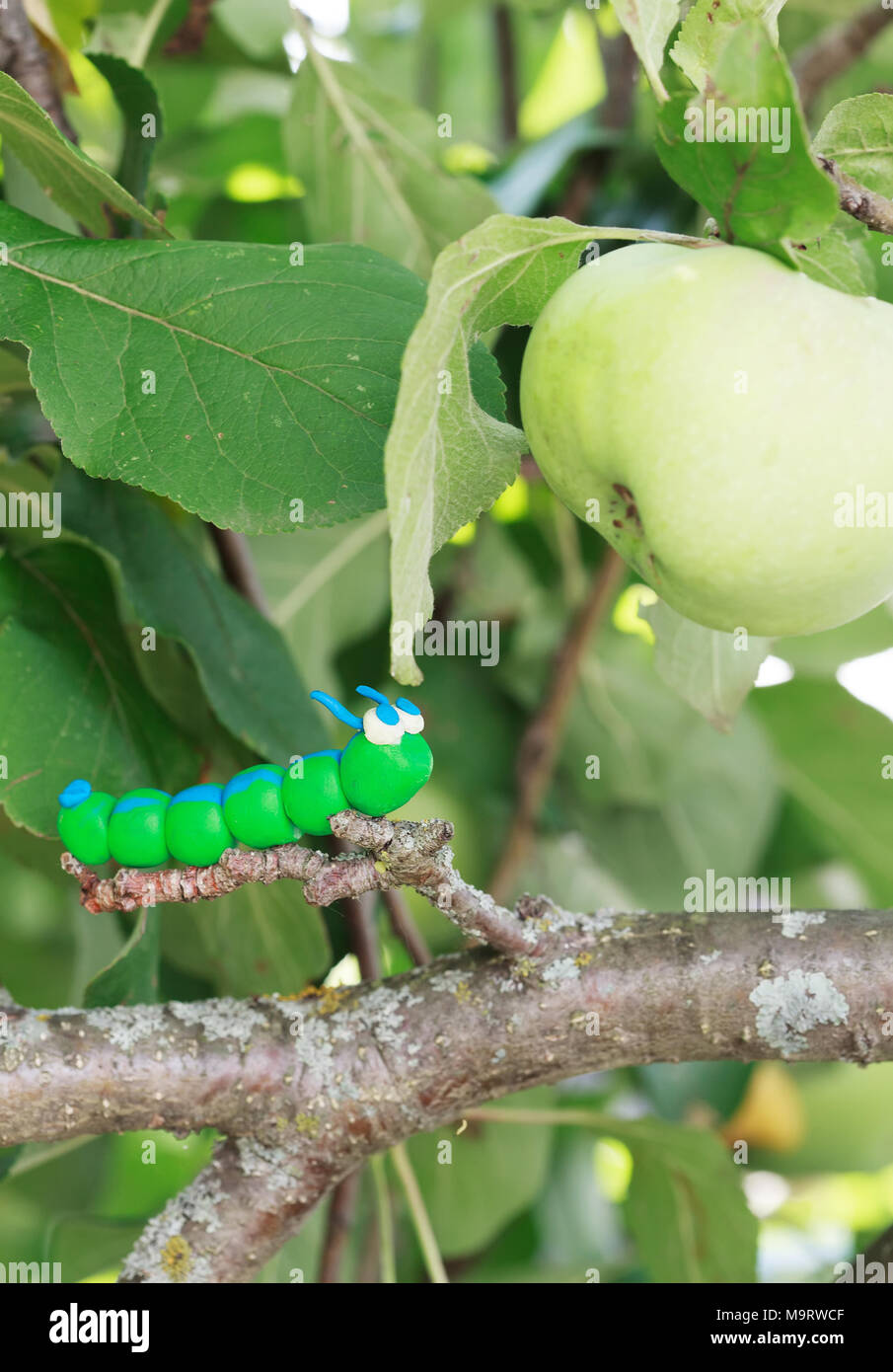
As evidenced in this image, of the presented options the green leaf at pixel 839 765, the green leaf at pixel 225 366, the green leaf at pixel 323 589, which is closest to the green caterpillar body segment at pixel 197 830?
the green leaf at pixel 225 366

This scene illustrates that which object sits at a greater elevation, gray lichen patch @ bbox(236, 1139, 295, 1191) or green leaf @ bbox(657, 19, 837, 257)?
green leaf @ bbox(657, 19, 837, 257)

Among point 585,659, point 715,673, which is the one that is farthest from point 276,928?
point 585,659

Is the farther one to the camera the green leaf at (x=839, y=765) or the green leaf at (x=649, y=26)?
the green leaf at (x=839, y=765)

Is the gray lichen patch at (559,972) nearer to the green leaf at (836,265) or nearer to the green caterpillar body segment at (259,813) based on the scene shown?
the green caterpillar body segment at (259,813)

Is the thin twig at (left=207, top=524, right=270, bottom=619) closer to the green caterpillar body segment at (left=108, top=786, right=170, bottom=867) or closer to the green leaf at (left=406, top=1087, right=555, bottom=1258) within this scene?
the green caterpillar body segment at (left=108, top=786, right=170, bottom=867)

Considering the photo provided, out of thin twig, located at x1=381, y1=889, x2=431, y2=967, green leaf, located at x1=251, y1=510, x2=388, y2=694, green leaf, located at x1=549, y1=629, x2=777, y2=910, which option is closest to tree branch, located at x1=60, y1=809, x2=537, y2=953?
thin twig, located at x1=381, y1=889, x2=431, y2=967

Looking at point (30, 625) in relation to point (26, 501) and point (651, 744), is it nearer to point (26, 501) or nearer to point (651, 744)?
point (26, 501)
